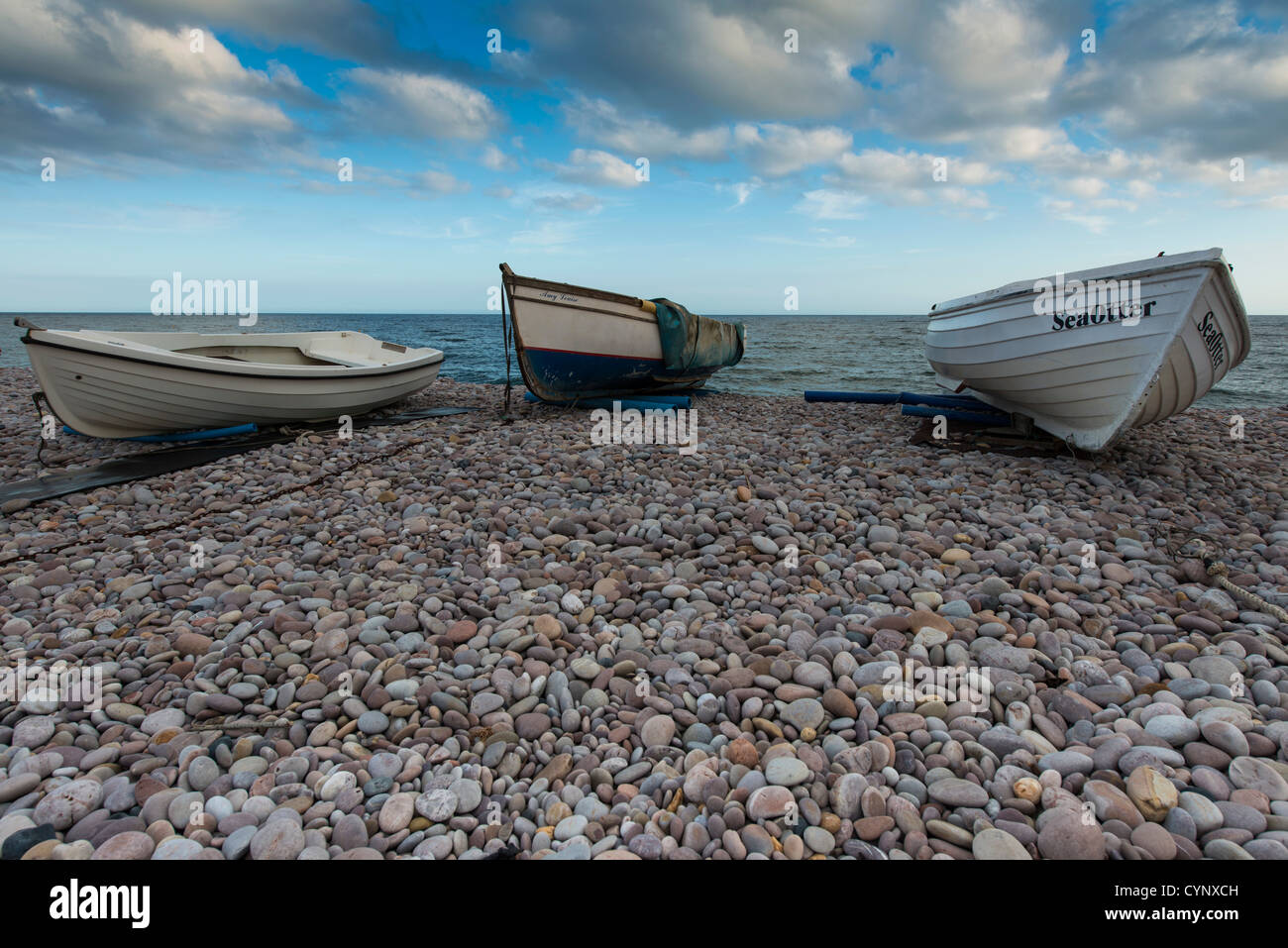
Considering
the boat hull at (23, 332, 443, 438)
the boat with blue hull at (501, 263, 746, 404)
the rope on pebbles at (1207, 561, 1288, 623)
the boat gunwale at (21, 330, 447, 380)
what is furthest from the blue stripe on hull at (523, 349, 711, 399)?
the rope on pebbles at (1207, 561, 1288, 623)

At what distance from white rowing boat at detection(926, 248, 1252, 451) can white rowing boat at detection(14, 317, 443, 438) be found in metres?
8.91

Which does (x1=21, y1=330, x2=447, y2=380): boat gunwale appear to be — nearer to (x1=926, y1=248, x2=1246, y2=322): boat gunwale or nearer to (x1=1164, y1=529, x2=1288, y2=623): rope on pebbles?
(x1=926, y1=248, x2=1246, y2=322): boat gunwale

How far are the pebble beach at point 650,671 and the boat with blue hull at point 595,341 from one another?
13.8 ft

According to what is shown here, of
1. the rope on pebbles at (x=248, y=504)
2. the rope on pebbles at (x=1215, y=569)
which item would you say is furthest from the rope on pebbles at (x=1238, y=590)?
the rope on pebbles at (x=248, y=504)

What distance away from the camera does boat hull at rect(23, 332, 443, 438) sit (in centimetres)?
739

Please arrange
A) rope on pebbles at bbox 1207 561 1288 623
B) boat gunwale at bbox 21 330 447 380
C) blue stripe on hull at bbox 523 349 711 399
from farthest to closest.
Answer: blue stripe on hull at bbox 523 349 711 399
boat gunwale at bbox 21 330 447 380
rope on pebbles at bbox 1207 561 1288 623

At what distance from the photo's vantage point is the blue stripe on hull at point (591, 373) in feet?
33.1

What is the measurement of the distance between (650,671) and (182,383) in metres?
7.88

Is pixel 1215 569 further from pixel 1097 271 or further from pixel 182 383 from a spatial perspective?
pixel 182 383

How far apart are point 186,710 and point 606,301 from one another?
28.0ft

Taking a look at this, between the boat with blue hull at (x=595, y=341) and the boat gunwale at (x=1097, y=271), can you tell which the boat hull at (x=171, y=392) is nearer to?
the boat with blue hull at (x=595, y=341)

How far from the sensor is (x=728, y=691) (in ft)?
10.1
